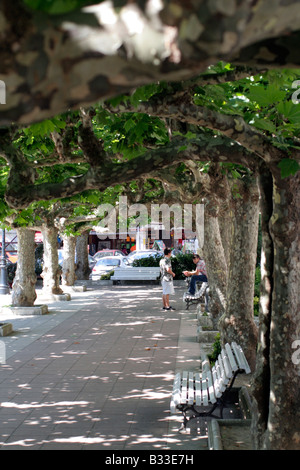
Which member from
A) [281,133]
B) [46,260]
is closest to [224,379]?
[281,133]

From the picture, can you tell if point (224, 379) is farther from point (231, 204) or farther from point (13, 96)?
point (13, 96)

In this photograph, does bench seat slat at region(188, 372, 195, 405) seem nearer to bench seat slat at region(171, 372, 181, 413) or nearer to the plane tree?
bench seat slat at region(171, 372, 181, 413)

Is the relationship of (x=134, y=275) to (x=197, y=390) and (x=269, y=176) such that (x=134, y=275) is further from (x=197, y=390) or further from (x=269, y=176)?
(x=269, y=176)

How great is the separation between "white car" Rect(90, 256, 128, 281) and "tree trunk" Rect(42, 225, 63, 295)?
29.3 ft

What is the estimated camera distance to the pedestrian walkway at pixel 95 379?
281 inches

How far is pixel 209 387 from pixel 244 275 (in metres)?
2.54

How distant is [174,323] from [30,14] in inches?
590

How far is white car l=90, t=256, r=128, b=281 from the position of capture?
3242 centimetres

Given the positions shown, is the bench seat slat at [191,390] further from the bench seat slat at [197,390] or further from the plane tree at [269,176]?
the plane tree at [269,176]

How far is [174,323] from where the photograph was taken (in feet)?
53.8

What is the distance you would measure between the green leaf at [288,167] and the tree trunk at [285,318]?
191 millimetres

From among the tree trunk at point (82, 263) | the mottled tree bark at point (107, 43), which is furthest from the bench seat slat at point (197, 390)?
the tree trunk at point (82, 263)

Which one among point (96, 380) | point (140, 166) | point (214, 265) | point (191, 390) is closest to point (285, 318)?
point (140, 166)

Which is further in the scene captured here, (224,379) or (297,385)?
(224,379)
